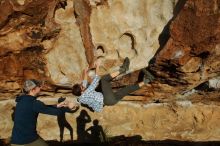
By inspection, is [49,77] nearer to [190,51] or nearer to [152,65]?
[152,65]

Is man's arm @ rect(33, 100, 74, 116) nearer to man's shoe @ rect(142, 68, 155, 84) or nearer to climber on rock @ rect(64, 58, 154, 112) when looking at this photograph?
climber on rock @ rect(64, 58, 154, 112)

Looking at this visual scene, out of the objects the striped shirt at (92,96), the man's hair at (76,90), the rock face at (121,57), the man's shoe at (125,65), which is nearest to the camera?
the striped shirt at (92,96)

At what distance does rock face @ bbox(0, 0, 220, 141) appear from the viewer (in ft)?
24.1

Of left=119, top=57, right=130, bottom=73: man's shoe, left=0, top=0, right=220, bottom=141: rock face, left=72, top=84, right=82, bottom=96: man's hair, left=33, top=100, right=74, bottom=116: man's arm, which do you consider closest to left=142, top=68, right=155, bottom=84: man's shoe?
left=0, top=0, right=220, bottom=141: rock face

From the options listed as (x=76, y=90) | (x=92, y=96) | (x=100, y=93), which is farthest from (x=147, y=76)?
(x=76, y=90)

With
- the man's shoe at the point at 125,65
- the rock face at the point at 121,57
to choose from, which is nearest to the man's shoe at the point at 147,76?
the rock face at the point at 121,57

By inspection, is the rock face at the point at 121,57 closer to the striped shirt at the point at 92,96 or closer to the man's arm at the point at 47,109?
the striped shirt at the point at 92,96

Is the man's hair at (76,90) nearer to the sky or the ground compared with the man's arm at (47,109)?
nearer to the sky

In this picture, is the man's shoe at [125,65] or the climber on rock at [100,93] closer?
the climber on rock at [100,93]

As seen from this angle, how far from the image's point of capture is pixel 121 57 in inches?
320

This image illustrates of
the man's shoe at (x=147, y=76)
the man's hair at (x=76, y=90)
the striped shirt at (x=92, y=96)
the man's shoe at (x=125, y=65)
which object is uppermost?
the man's shoe at (x=125, y=65)

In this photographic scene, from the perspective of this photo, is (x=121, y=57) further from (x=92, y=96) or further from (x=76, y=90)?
(x=92, y=96)

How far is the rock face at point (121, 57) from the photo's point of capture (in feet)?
24.1

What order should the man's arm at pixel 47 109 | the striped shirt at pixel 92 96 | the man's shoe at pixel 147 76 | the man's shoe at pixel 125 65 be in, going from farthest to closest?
the man's shoe at pixel 125 65 < the man's shoe at pixel 147 76 < the striped shirt at pixel 92 96 < the man's arm at pixel 47 109
